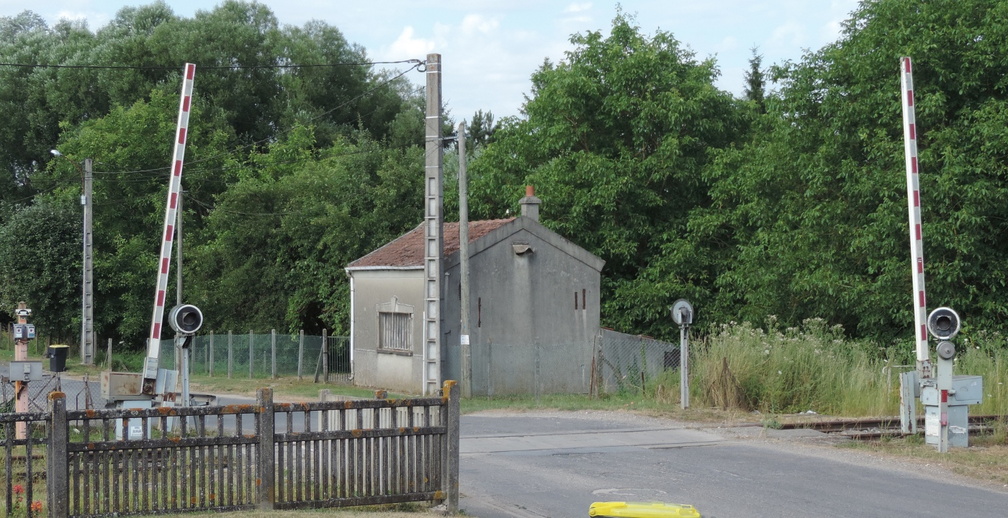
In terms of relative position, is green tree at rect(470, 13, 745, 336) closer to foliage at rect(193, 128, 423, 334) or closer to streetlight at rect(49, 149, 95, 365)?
foliage at rect(193, 128, 423, 334)

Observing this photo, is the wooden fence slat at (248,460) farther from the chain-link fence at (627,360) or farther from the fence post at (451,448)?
the chain-link fence at (627,360)

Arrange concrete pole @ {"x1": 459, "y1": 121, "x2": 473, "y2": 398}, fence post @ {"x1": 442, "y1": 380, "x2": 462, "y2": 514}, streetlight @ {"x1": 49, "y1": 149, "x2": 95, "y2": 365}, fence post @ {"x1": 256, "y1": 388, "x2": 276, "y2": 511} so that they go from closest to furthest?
fence post @ {"x1": 256, "y1": 388, "x2": 276, "y2": 511} < fence post @ {"x1": 442, "y1": 380, "x2": 462, "y2": 514} < concrete pole @ {"x1": 459, "y1": 121, "x2": 473, "y2": 398} < streetlight @ {"x1": 49, "y1": 149, "x2": 95, "y2": 365}

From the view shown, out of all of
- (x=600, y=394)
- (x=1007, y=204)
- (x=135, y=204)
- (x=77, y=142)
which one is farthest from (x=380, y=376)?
(x=77, y=142)

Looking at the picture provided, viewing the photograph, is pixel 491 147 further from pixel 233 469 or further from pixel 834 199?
pixel 233 469

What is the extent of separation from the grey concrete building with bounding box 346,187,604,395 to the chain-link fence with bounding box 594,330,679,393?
497mm

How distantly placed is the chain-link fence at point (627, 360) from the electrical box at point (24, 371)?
14.6m

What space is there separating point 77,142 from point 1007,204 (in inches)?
1731

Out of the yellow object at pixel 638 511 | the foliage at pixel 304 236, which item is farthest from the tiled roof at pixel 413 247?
the yellow object at pixel 638 511

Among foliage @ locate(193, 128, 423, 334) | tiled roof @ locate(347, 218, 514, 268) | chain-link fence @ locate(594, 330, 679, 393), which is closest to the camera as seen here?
chain-link fence @ locate(594, 330, 679, 393)

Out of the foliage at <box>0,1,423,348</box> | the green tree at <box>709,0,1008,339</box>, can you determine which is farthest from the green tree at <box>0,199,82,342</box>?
the green tree at <box>709,0,1008,339</box>

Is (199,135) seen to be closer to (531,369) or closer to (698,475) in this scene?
(531,369)

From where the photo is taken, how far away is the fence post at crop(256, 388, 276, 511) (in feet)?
33.6

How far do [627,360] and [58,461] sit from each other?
21.0m

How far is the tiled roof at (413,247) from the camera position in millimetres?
28703
